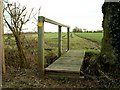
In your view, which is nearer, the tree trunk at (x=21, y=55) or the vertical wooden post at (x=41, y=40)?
the vertical wooden post at (x=41, y=40)

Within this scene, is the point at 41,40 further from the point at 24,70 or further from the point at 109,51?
the point at 109,51

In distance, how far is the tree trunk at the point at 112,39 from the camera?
5.53 metres

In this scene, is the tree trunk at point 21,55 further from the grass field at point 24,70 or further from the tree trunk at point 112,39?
the tree trunk at point 112,39

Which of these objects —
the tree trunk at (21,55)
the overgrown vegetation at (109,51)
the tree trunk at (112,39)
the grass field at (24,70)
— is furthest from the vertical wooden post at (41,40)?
the tree trunk at (112,39)

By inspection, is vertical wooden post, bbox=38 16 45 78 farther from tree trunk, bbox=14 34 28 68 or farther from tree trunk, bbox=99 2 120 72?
tree trunk, bbox=99 2 120 72

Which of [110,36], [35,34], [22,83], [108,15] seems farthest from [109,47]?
[35,34]

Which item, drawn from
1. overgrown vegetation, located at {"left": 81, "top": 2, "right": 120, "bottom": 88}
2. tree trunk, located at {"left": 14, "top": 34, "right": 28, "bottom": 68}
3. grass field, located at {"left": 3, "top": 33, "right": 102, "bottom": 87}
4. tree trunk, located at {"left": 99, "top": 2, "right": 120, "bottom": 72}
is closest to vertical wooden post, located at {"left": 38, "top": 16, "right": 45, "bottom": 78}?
grass field, located at {"left": 3, "top": 33, "right": 102, "bottom": 87}

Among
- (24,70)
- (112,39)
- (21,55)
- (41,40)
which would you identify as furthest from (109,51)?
(21,55)

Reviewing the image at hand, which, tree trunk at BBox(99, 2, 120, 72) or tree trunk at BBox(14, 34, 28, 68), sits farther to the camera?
tree trunk at BBox(14, 34, 28, 68)

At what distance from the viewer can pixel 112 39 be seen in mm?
5609

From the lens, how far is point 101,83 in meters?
5.11

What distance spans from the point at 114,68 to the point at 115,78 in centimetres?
26

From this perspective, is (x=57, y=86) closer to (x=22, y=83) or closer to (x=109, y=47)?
(x=22, y=83)

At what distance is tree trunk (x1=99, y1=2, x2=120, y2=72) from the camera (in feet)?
18.1
